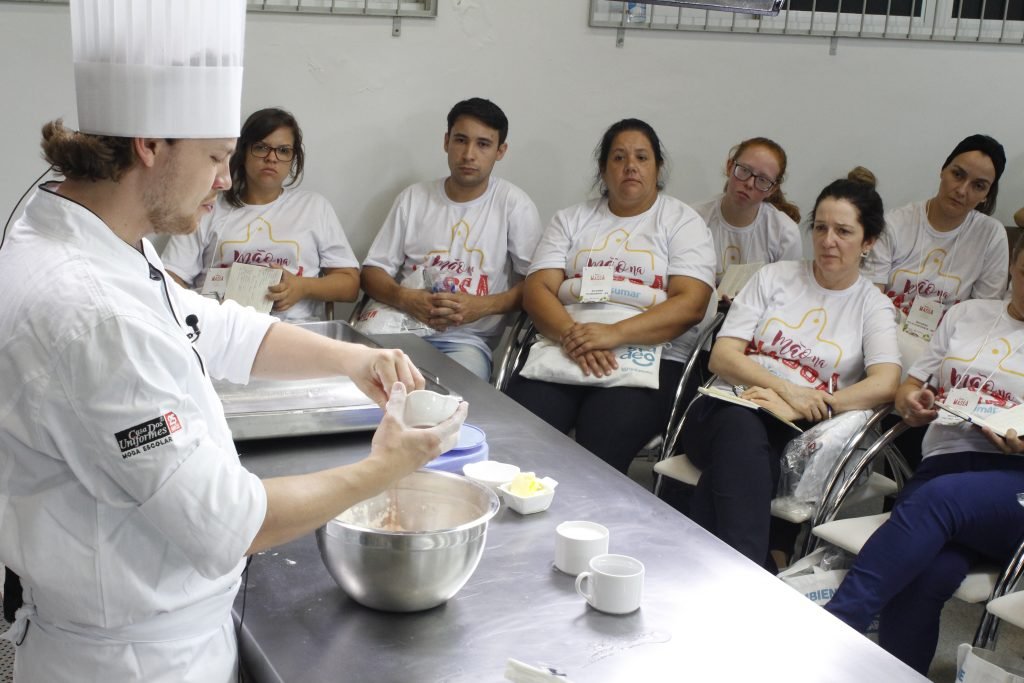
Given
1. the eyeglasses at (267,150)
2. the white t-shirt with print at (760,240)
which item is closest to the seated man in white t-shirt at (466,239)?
the eyeglasses at (267,150)

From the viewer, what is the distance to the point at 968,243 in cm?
385

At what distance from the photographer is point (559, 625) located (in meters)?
1.39

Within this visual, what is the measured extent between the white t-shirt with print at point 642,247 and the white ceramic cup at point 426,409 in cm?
206

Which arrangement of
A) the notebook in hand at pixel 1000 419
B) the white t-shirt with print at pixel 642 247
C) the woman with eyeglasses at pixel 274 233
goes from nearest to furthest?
the notebook in hand at pixel 1000 419 < the white t-shirt with print at pixel 642 247 < the woman with eyeglasses at pixel 274 233

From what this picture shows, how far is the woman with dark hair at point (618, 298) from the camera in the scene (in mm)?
3273

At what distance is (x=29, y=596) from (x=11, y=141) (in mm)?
2914

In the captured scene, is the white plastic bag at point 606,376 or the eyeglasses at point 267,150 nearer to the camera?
the white plastic bag at point 606,376

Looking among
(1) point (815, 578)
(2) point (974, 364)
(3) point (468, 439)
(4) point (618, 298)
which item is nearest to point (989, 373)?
(2) point (974, 364)

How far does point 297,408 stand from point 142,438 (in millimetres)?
933

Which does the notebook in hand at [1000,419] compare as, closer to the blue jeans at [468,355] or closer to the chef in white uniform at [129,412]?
the blue jeans at [468,355]

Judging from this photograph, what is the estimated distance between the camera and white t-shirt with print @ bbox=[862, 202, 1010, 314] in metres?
3.82

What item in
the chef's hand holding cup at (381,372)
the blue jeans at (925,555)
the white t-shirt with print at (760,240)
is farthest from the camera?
the white t-shirt with print at (760,240)

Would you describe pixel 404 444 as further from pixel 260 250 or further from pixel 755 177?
pixel 755 177

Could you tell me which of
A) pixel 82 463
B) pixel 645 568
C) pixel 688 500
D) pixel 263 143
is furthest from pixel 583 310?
pixel 82 463
